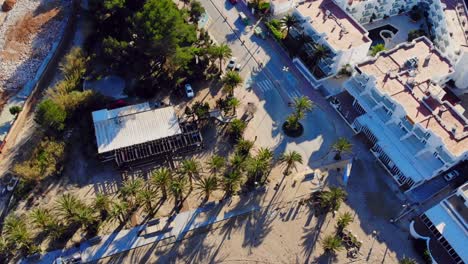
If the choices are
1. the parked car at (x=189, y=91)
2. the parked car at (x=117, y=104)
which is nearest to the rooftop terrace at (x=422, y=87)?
the parked car at (x=189, y=91)

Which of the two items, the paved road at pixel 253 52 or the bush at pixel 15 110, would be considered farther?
the paved road at pixel 253 52

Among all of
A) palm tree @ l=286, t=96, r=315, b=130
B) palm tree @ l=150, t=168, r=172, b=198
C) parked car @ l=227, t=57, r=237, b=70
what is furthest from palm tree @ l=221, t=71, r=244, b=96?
palm tree @ l=150, t=168, r=172, b=198

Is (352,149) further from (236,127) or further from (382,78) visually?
(236,127)

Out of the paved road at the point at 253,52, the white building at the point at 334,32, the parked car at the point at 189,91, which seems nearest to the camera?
the white building at the point at 334,32

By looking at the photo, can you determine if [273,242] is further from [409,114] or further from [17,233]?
[17,233]

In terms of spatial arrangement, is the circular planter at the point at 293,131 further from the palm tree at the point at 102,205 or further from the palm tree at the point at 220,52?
the palm tree at the point at 102,205

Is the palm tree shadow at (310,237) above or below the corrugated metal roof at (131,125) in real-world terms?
below

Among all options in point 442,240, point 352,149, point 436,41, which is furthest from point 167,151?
point 436,41

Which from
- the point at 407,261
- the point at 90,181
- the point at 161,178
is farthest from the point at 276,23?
the point at 407,261

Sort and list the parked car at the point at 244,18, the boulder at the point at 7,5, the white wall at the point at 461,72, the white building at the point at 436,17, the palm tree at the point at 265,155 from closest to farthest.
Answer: the palm tree at the point at 265,155 < the white wall at the point at 461,72 < the white building at the point at 436,17 < the parked car at the point at 244,18 < the boulder at the point at 7,5
